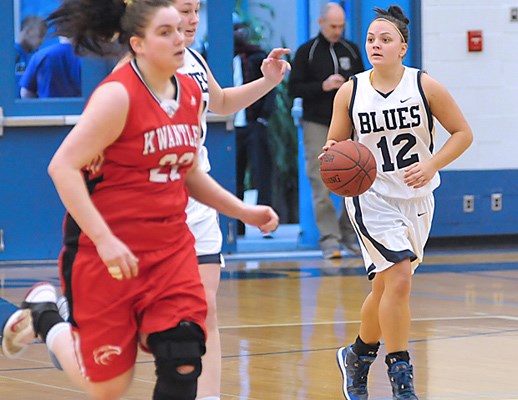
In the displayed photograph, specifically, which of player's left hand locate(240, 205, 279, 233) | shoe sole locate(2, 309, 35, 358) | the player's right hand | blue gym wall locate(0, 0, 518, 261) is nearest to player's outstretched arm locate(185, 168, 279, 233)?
player's left hand locate(240, 205, 279, 233)

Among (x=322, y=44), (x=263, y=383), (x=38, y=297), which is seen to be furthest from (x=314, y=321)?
(x=322, y=44)

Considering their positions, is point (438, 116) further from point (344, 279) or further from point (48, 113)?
point (48, 113)

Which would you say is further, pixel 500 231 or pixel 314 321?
pixel 500 231

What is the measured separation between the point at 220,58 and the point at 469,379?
20.1 feet

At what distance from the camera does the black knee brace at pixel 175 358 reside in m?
3.74

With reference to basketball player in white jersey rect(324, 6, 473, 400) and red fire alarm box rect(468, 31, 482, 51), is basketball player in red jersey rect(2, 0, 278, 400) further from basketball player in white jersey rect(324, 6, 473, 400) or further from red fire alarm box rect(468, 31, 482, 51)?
red fire alarm box rect(468, 31, 482, 51)

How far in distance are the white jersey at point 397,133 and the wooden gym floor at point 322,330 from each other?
3.06 feet

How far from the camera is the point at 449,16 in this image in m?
11.6

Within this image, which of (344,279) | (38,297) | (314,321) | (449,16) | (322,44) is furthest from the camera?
(449,16)

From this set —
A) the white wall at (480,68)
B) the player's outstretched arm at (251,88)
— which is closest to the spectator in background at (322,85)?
the white wall at (480,68)

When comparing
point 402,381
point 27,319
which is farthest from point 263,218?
point 402,381

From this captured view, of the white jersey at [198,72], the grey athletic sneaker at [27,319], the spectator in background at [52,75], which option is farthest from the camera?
the spectator in background at [52,75]

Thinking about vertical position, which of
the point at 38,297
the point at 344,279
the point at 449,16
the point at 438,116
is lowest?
the point at 344,279

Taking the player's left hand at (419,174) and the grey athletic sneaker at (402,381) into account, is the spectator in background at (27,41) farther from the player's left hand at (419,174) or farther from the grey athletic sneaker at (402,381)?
the grey athletic sneaker at (402,381)
